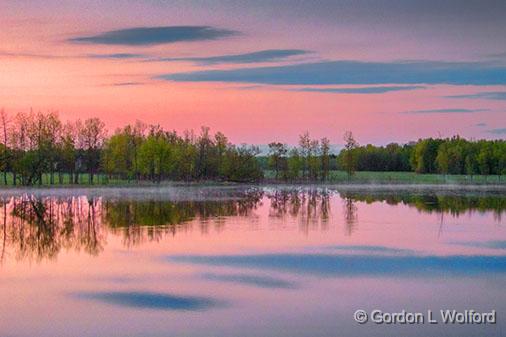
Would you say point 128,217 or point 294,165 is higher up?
point 294,165

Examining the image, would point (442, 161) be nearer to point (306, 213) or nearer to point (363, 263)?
point (306, 213)

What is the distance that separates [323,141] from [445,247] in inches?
4269

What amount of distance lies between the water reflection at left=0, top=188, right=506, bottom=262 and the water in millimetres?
180

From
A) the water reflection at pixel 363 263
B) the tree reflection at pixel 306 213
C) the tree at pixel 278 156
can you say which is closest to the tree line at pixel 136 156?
the tree at pixel 278 156

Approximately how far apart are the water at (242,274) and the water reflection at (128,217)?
0.59 feet

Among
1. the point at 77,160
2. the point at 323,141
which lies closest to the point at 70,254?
the point at 77,160

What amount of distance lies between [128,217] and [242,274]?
23076 millimetres

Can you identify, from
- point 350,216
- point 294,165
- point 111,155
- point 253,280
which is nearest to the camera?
point 253,280

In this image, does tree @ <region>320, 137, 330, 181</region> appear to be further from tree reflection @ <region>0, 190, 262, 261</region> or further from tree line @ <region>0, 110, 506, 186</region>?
tree reflection @ <region>0, 190, 262, 261</region>

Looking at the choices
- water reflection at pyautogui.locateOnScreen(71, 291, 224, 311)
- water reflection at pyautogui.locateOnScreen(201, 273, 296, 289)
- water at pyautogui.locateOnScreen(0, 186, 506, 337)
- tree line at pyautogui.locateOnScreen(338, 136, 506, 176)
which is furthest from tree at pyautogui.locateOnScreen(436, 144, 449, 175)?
water reflection at pyautogui.locateOnScreen(71, 291, 224, 311)

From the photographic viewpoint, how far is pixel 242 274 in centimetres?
2536

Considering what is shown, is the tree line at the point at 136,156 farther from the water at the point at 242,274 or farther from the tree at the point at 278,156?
the water at the point at 242,274

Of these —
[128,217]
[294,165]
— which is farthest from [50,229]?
[294,165]

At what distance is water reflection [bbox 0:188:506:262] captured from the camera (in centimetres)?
3438
